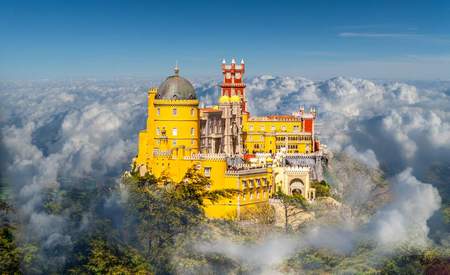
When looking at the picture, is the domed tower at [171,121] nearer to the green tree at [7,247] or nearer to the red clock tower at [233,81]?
the red clock tower at [233,81]

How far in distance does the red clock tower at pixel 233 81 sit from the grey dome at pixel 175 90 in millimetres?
24453

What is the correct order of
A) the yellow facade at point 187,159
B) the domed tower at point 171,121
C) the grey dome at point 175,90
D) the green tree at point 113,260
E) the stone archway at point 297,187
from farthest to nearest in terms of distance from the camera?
the stone archway at point 297,187
the grey dome at point 175,90
the domed tower at point 171,121
the yellow facade at point 187,159
the green tree at point 113,260

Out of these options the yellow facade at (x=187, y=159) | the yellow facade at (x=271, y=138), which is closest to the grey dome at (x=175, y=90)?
the yellow facade at (x=187, y=159)

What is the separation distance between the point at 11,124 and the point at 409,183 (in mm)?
51924

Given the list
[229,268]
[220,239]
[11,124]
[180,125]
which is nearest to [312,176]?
[180,125]

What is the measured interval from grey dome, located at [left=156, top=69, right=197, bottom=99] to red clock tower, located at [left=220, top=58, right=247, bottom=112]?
2445cm

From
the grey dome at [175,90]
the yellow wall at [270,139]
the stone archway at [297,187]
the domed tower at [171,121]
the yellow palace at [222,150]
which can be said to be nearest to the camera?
the yellow palace at [222,150]

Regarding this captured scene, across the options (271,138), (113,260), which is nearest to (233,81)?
(271,138)

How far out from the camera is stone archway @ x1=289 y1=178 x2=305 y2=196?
9600 centimetres

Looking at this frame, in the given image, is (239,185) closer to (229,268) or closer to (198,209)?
(198,209)

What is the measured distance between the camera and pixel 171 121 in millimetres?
95062

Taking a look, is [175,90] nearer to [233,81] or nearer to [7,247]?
[233,81]

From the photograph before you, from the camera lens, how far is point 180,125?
9531cm

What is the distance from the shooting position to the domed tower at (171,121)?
310 feet
